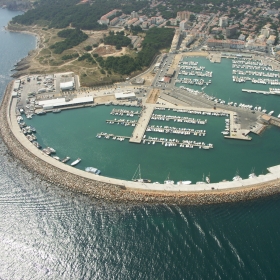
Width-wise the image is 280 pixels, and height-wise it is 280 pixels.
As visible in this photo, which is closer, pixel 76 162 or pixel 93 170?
pixel 93 170

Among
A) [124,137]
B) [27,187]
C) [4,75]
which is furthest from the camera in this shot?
[4,75]

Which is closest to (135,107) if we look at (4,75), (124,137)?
(124,137)

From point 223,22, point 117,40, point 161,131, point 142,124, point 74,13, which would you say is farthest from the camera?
point 74,13

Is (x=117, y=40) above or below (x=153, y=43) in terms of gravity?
below

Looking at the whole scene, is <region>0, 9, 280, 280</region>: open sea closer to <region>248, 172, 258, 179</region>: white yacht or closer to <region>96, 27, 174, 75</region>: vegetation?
<region>248, 172, 258, 179</region>: white yacht

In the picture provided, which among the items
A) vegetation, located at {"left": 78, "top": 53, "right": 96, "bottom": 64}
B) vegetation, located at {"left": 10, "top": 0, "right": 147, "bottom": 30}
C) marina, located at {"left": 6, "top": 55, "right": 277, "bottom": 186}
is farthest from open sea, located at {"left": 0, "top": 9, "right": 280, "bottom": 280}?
vegetation, located at {"left": 10, "top": 0, "right": 147, "bottom": 30}

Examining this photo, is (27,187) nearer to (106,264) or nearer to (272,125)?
(106,264)

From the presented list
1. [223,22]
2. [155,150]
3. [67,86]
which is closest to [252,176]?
[155,150]

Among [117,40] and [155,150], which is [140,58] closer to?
[117,40]
